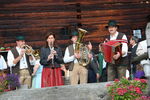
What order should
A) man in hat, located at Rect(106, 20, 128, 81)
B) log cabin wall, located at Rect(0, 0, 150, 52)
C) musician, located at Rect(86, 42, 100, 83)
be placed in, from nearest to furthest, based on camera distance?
1. man in hat, located at Rect(106, 20, 128, 81)
2. musician, located at Rect(86, 42, 100, 83)
3. log cabin wall, located at Rect(0, 0, 150, 52)

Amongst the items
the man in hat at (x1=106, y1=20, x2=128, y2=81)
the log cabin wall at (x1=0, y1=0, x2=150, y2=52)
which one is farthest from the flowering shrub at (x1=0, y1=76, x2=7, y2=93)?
the log cabin wall at (x1=0, y1=0, x2=150, y2=52)

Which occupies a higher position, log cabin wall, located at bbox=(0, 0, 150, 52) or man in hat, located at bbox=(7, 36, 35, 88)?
log cabin wall, located at bbox=(0, 0, 150, 52)

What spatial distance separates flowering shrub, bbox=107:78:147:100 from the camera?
7602 mm

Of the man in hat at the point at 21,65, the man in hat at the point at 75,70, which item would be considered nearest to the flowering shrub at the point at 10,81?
the man in hat at the point at 21,65

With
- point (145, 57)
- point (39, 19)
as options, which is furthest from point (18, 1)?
point (145, 57)

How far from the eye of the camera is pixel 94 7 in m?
12.6

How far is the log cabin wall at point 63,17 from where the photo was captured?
38.7 feet

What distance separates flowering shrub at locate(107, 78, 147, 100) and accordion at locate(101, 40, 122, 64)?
1.05 m

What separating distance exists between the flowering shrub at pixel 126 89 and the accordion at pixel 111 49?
1.05 metres

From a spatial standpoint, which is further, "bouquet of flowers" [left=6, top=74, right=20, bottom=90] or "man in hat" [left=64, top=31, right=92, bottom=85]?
"man in hat" [left=64, top=31, right=92, bottom=85]

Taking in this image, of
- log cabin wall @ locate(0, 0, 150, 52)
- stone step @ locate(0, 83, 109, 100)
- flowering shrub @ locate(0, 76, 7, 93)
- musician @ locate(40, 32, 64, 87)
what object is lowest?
stone step @ locate(0, 83, 109, 100)

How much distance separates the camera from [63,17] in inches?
484

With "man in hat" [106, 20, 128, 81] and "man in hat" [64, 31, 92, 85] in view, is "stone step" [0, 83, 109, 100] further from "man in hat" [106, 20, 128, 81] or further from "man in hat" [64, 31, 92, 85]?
"man in hat" [64, 31, 92, 85]

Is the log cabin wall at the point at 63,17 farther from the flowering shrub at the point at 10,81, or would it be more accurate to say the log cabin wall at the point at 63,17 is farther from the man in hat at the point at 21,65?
the flowering shrub at the point at 10,81
